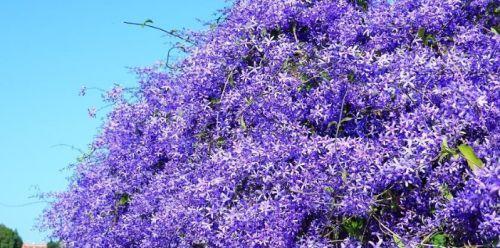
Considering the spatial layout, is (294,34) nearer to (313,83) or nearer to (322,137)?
(313,83)

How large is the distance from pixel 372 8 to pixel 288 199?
1.43 m

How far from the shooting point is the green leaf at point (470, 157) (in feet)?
10.6

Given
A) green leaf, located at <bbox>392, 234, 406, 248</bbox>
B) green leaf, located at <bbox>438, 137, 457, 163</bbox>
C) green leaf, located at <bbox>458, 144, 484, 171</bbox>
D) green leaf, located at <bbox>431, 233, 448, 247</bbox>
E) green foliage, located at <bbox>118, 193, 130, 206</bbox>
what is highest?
green foliage, located at <bbox>118, 193, 130, 206</bbox>

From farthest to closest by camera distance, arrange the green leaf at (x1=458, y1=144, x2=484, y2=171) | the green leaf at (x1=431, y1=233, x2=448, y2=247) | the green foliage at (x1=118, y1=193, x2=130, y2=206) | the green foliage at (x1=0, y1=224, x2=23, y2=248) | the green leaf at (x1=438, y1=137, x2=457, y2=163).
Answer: the green foliage at (x1=0, y1=224, x2=23, y2=248), the green foliage at (x1=118, y1=193, x2=130, y2=206), the green leaf at (x1=431, y1=233, x2=448, y2=247), the green leaf at (x1=438, y1=137, x2=457, y2=163), the green leaf at (x1=458, y1=144, x2=484, y2=171)

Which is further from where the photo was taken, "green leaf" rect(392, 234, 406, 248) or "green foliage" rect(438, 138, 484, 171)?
"green leaf" rect(392, 234, 406, 248)

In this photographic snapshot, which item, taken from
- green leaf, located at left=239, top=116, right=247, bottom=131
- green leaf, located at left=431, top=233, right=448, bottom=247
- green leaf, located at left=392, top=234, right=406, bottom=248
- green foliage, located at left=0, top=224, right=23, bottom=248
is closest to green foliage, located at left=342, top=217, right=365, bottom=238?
green leaf, located at left=392, top=234, right=406, bottom=248

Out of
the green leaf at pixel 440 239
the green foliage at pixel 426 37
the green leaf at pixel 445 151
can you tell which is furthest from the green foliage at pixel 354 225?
the green foliage at pixel 426 37

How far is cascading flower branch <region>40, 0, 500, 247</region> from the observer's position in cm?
349

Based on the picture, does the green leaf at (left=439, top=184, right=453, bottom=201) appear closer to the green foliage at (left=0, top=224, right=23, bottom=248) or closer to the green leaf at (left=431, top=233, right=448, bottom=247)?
the green leaf at (left=431, top=233, right=448, bottom=247)

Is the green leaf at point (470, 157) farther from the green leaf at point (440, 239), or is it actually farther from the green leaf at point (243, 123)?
the green leaf at point (243, 123)

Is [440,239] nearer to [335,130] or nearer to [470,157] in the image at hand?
[470,157]

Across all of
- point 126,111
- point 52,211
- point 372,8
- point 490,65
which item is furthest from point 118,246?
point 490,65

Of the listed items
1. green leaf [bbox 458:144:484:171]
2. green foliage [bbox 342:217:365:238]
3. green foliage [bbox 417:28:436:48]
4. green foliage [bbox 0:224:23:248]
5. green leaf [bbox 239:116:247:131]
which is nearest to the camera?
green leaf [bbox 458:144:484:171]

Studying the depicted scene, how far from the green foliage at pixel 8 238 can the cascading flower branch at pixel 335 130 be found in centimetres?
2422
